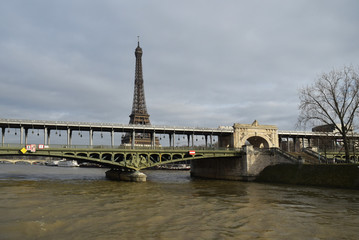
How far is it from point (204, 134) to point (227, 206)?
4615cm

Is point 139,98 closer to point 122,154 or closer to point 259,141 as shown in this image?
point 259,141

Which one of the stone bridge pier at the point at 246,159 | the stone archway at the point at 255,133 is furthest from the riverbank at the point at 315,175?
the stone archway at the point at 255,133

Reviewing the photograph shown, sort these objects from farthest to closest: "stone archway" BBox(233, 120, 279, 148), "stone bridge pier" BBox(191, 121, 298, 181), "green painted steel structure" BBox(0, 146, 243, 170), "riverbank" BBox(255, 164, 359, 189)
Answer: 1. "stone archway" BBox(233, 120, 279, 148)
2. "stone bridge pier" BBox(191, 121, 298, 181)
3. "green painted steel structure" BBox(0, 146, 243, 170)
4. "riverbank" BBox(255, 164, 359, 189)

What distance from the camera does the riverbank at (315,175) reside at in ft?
131

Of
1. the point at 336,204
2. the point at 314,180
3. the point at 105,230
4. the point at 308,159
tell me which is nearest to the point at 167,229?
the point at 105,230

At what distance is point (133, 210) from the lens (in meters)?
22.5

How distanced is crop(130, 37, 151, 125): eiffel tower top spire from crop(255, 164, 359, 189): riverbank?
85.4 meters

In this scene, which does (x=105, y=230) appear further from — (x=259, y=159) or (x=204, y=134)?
(x=204, y=134)

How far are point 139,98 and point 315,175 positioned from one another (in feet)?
342

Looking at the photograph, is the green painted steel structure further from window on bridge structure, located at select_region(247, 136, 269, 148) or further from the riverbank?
window on bridge structure, located at select_region(247, 136, 269, 148)

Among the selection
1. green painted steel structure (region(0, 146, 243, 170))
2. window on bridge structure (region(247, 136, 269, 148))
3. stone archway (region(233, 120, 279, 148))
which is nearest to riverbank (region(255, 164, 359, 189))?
green painted steel structure (region(0, 146, 243, 170))

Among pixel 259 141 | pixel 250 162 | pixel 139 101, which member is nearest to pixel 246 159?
pixel 250 162

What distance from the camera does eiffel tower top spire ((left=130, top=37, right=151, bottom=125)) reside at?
13588cm

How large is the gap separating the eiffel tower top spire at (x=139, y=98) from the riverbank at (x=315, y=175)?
85383 millimetres
